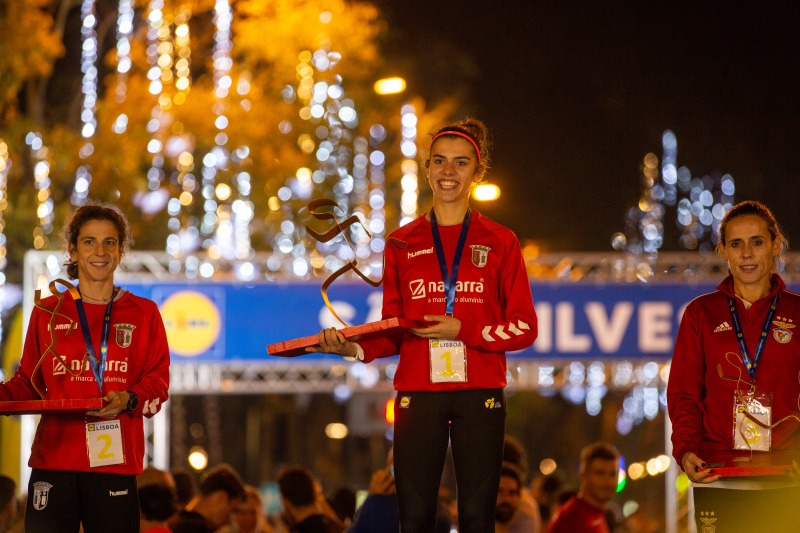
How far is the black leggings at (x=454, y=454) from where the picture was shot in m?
3.35

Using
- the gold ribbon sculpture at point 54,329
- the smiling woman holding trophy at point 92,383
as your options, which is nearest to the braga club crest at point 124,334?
the smiling woman holding trophy at point 92,383

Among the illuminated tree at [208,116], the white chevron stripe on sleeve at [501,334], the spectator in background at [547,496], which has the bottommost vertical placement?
the spectator in background at [547,496]

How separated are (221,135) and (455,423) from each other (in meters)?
12.8

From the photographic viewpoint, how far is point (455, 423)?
11.2 feet

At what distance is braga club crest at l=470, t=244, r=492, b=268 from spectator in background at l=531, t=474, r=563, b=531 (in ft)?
15.7

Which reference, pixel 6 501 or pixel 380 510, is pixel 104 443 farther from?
pixel 380 510

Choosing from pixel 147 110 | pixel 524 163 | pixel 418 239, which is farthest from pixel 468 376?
pixel 524 163

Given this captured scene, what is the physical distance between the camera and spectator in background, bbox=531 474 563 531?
26.5ft

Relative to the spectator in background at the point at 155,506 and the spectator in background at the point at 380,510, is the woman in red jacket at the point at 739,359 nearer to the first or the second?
the spectator in background at the point at 380,510

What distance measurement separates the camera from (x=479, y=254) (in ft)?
11.7

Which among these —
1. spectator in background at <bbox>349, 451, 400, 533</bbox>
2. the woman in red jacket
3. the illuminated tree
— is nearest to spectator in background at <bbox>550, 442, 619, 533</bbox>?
spectator in background at <bbox>349, 451, 400, 533</bbox>

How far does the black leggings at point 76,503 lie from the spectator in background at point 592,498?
10.3 ft

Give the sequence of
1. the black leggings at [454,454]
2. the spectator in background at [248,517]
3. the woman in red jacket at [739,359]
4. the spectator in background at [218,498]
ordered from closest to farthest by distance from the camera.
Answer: the black leggings at [454,454]
the woman in red jacket at [739,359]
the spectator in background at [218,498]
the spectator in background at [248,517]

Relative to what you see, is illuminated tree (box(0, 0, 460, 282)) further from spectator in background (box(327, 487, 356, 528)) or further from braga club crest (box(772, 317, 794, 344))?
braga club crest (box(772, 317, 794, 344))
